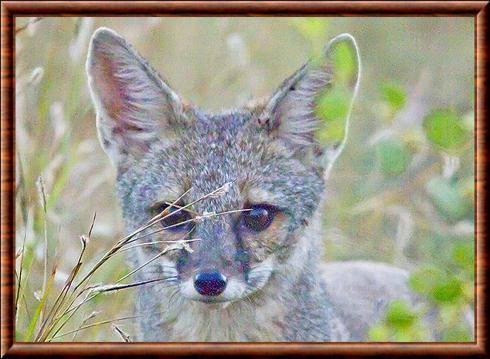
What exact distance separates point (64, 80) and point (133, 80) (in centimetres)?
97

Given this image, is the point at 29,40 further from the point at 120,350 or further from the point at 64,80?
the point at 120,350

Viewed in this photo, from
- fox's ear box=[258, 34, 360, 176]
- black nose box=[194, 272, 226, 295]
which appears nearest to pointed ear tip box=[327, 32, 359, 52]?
fox's ear box=[258, 34, 360, 176]

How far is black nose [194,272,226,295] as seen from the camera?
416cm

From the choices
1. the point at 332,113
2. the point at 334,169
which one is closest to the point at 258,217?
the point at 332,113

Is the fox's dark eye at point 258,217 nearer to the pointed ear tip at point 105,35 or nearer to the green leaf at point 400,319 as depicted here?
the green leaf at point 400,319

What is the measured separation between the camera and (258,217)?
14.5 ft

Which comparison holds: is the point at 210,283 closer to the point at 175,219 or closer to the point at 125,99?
the point at 175,219

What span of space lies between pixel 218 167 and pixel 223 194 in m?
0.15

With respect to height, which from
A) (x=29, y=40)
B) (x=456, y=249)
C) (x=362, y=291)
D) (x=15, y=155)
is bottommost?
(x=362, y=291)

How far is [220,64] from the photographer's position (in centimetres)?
608

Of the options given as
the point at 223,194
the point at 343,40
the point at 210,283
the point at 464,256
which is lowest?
the point at 210,283

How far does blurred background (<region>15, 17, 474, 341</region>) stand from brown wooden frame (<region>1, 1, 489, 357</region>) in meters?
0.05

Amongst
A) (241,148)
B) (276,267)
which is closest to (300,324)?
(276,267)

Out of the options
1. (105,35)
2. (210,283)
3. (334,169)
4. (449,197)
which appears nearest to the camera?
(449,197)
